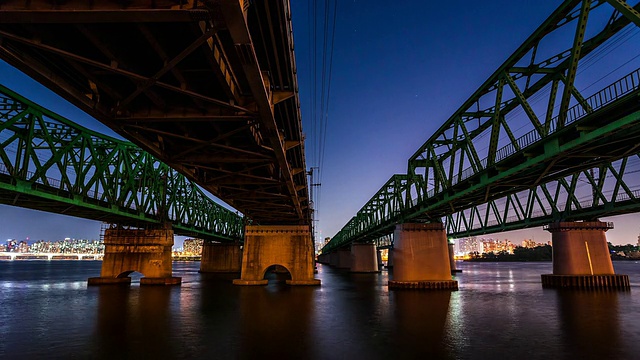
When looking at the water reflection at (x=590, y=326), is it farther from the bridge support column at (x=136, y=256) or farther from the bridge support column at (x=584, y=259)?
the bridge support column at (x=136, y=256)

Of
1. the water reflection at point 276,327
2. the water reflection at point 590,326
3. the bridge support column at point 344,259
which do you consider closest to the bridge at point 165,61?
the water reflection at point 276,327

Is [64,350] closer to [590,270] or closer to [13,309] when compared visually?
[13,309]

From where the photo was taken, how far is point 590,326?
24.2 meters

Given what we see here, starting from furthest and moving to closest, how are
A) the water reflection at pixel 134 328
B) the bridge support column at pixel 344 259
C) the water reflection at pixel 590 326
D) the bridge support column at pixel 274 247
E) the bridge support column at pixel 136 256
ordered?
1. the bridge support column at pixel 344 259
2. the bridge support column at pixel 136 256
3. the bridge support column at pixel 274 247
4. the water reflection at pixel 134 328
5. the water reflection at pixel 590 326

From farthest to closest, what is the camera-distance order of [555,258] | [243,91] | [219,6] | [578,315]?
[555,258]
[578,315]
[243,91]
[219,6]

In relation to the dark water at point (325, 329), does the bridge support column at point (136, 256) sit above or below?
above

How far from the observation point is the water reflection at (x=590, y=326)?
58.6 ft

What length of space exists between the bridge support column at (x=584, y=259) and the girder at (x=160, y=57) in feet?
153

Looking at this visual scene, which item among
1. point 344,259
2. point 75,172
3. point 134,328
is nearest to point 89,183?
point 75,172

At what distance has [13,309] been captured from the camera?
34406 millimetres

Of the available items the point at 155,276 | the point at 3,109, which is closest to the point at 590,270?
the point at 155,276

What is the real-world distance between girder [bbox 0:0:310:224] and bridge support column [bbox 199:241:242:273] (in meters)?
95.1

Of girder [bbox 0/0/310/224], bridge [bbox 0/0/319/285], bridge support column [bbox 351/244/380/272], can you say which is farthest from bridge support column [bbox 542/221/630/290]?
bridge support column [bbox 351/244/380/272]

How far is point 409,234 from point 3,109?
45.7 m
